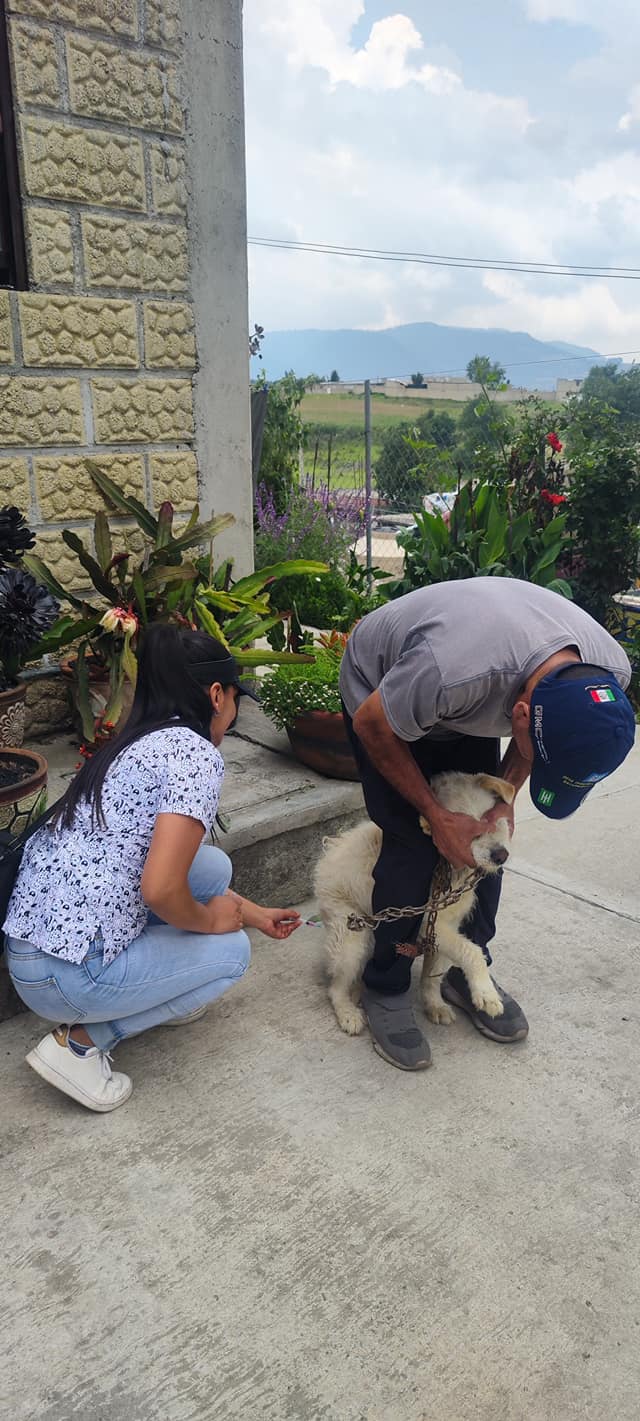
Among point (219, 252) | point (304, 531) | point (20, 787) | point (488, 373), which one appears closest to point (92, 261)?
point (219, 252)

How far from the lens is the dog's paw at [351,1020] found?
3.03 metres

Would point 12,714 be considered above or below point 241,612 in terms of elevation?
below

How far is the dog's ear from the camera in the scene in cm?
269

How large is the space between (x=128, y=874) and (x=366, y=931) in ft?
3.11

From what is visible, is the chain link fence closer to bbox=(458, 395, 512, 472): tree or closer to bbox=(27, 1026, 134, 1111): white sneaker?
bbox=(458, 395, 512, 472): tree

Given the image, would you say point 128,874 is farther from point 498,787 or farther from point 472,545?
point 472,545

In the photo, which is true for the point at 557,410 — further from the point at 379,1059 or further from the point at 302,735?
the point at 379,1059

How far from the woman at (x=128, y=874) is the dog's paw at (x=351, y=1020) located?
638 millimetres

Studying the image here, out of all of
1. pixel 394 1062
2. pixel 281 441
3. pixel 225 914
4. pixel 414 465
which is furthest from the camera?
pixel 414 465

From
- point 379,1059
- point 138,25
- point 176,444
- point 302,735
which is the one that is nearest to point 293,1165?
point 379,1059

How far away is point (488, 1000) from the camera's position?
115 inches

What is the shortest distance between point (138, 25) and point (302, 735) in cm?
327

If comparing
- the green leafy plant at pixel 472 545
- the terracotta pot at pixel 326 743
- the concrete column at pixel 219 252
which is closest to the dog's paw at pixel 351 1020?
the terracotta pot at pixel 326 743

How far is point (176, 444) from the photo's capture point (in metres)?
4.75
